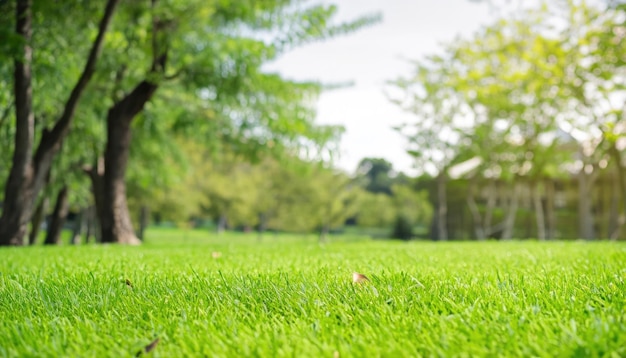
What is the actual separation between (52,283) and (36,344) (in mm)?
1625


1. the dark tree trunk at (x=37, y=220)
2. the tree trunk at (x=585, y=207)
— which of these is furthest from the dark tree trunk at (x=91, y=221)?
the tree trunk at (x=585, y=207)

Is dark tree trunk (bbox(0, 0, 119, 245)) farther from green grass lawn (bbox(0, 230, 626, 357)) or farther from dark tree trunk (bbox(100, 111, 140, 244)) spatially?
green grass lawn (bbox(0, 230, 626, 357))

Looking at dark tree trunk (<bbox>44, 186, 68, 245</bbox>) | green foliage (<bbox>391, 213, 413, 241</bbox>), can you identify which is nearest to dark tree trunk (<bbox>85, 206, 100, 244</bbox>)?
dark tree trunk (<bbox>44, 186, 68, 245</bbox>)

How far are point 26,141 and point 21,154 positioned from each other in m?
0.28

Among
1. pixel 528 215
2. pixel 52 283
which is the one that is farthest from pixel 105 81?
pixel 528 215

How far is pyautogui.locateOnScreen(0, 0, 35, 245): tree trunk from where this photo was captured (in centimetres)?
964

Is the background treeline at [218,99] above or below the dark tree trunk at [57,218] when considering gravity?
above

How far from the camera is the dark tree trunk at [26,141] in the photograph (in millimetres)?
9672

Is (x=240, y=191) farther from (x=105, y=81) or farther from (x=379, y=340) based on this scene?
(x=379, y=340)

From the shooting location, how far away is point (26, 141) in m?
9.96

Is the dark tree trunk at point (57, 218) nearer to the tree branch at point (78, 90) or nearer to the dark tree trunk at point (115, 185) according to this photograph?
the dark tree trunk at point (115, 185)

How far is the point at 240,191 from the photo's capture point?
37625mm

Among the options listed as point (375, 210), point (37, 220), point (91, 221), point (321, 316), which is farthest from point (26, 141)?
point (375, 210)

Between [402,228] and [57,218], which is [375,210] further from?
[57,218]
